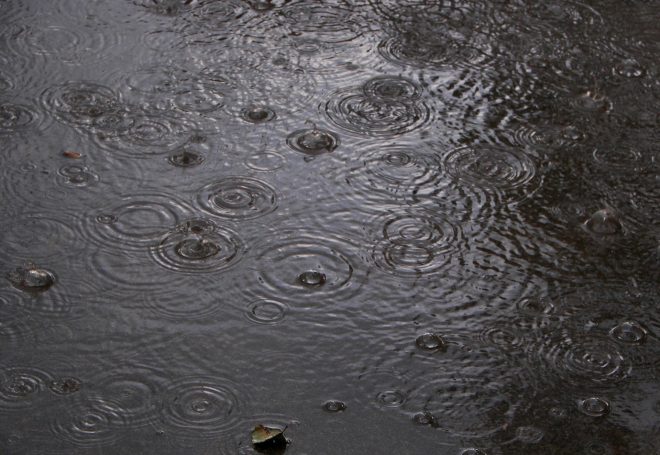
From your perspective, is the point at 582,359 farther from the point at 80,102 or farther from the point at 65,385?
the point at 80,102

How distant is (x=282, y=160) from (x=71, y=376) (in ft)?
3.97

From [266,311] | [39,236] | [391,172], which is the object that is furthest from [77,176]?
[391,172]

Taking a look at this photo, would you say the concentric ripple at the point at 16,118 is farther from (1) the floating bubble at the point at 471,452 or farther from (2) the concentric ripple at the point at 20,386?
(1) the floating bubble at the point at 471,452

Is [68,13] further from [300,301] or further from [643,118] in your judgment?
[643,118]

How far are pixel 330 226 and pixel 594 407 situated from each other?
1071 millimetres

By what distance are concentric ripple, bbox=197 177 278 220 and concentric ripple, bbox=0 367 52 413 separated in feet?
2.84

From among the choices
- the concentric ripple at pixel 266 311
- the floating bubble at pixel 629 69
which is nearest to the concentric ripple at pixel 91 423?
the concentric ripple at pixel 266 311

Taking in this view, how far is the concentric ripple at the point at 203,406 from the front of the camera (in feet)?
8.45

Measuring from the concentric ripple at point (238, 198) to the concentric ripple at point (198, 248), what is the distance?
0.28 ft

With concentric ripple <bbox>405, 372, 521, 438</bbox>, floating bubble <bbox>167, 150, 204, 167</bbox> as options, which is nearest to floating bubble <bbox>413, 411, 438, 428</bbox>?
concentric ripple <bbox>405, 372, 521, 438</bbox>

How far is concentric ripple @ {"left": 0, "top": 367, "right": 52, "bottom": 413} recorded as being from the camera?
2.61 m

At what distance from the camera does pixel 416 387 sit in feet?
8.93

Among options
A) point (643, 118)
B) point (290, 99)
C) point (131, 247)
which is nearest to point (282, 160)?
point (290, 99)

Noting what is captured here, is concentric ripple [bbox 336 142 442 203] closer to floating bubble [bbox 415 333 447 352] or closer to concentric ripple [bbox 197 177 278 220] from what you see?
concentric ripple [bbox 197 177 278 220]
